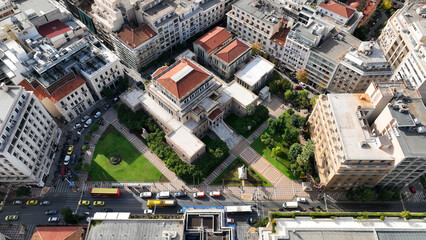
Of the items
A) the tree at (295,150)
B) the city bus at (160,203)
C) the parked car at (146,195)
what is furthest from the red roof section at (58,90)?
the tree at (295,150)

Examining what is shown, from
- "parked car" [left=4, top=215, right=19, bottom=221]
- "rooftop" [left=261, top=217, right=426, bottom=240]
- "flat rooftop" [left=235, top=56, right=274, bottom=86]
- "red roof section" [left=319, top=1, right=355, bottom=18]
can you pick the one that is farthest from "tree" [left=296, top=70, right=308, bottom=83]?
"parked car" [left=4, top=215, right=19, bottom=221]

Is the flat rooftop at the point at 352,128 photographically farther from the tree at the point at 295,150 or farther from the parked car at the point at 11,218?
the parked car at the point at 11,218

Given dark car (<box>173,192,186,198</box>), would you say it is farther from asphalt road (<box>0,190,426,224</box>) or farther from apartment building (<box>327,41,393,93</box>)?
apartment building (<box>327,41,393,93</box>)

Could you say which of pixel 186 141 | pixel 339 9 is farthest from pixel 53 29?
pixel 339 9

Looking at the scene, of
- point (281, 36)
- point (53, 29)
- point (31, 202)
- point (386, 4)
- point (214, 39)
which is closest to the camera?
point (31, 202)

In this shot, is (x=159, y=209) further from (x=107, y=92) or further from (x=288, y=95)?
(x=288, y=95)

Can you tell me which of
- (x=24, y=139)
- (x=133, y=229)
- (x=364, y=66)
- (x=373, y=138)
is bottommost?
(x=133, y=229)
